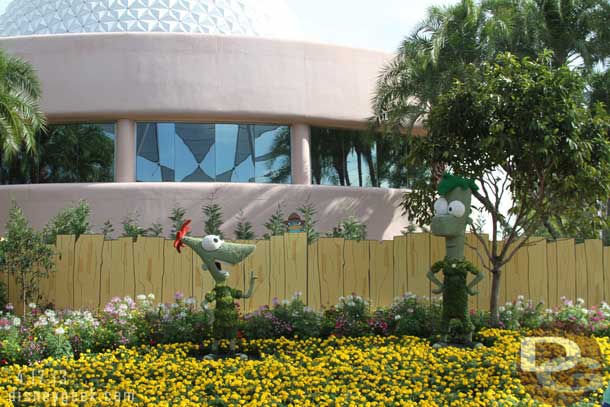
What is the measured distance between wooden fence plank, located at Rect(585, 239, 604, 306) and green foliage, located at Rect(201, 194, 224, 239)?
7563 mm

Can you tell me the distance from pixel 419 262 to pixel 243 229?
621 centimetres

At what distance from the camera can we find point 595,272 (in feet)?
41.0

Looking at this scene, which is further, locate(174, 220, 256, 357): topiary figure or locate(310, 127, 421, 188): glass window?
locate(310, 127, 421, 188): glass window

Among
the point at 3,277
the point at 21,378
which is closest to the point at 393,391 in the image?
the point at 21,378

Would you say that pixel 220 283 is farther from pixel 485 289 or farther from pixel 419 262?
pixel 485 289

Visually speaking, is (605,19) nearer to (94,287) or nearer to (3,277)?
(94,287)

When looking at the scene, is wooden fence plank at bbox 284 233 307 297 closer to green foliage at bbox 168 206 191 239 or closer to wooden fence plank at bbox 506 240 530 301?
wooden fence plank at bbox 506 240 530 301

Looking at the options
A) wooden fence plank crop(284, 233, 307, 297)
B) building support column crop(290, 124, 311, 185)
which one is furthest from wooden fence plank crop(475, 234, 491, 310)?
building support column crop(290, 124, 311, 185)

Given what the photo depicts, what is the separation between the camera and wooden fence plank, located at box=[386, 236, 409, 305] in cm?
1188

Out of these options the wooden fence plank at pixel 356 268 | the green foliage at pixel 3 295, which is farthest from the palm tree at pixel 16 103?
the wooden fence plank at pixel 356 268

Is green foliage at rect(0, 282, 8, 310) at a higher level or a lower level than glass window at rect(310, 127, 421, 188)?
lower

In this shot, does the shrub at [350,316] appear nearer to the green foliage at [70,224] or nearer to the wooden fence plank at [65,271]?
the wooden fence plank at [65,271]

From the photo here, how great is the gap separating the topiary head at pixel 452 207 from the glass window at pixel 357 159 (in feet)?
29.0

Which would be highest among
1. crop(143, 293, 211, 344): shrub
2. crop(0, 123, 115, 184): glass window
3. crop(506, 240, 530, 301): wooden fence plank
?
crop(0, 123, 115, 184): glass window
